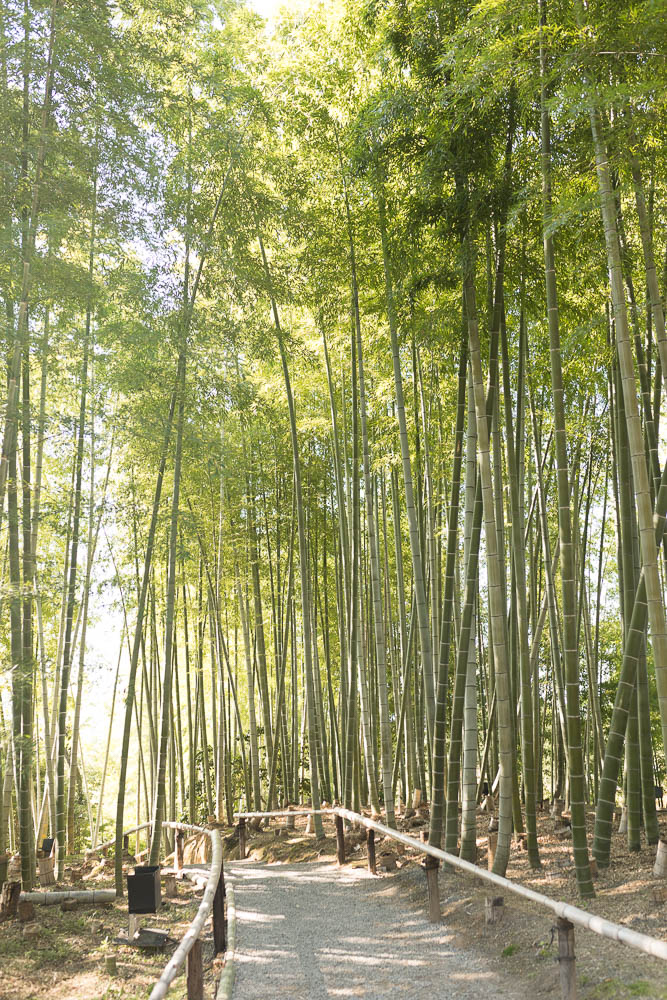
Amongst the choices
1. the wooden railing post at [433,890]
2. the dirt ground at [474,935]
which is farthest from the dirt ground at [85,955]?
the wooden railing post at [433,890]

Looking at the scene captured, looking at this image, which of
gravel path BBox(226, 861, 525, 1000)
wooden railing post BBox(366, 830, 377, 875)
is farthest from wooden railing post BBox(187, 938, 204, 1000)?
wooden railing post BBox(366, 830, 377, 875)

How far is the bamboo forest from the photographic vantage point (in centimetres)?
348

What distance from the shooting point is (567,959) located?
260cm

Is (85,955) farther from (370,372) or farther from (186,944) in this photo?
(370,372)

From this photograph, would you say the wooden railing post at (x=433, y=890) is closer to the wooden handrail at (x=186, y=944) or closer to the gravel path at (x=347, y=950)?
the gravel path at (x=347, y=950)

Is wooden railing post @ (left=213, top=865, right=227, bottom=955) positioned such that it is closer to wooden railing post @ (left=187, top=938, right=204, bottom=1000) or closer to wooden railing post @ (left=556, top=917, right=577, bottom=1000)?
wooden railing post @ (left=187, top=938, right=204, bottom=1000)

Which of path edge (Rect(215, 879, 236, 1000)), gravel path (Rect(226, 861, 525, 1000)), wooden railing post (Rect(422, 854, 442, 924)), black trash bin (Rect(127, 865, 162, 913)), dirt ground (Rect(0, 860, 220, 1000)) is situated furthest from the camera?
black trash bin (Rect(127, 865, 162, 913))

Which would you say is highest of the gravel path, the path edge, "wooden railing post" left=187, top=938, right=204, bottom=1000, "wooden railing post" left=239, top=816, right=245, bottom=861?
"wooden railing post" left=187, top=938, right=204, bottom=1000

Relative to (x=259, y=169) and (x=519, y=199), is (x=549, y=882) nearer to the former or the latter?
(x=519, y=199)

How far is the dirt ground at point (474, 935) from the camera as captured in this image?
3.01 m

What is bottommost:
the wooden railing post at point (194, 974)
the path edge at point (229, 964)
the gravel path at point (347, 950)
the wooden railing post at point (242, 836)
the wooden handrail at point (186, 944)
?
the wooden railing post at point (242, 836)

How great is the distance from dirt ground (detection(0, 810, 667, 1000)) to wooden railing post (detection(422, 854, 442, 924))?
6 cm

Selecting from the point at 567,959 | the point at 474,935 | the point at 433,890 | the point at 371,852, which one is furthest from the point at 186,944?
the point at 371,852

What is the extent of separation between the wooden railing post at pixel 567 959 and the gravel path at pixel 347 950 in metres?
0.44
